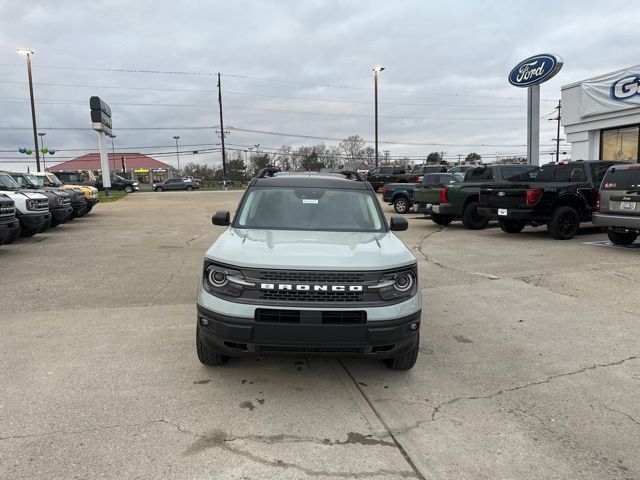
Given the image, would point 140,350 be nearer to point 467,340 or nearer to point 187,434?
point 187,434

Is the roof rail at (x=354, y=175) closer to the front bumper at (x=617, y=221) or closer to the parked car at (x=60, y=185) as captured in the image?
the front bumper at (x=617, y=221)

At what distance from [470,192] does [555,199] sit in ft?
9.81

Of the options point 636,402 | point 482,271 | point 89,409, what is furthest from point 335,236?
point 482,271

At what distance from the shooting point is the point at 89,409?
3447 millimetres

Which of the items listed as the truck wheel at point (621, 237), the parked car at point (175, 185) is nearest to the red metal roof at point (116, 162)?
the parked car at point (175, 185)

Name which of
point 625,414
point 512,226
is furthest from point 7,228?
point 512,226

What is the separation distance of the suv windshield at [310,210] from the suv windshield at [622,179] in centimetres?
696

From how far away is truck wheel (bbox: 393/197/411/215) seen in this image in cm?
1952

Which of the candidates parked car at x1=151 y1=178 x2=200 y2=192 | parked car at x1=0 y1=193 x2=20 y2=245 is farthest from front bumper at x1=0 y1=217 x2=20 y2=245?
parked car at x1=151 y1=178 x2=200 y2=192

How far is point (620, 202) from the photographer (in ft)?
31.0

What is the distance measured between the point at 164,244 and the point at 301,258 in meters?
9.07

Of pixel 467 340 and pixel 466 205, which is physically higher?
pixel 466 205

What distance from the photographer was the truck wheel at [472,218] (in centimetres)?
1405

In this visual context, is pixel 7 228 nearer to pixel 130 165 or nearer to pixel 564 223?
pixel 564 223
